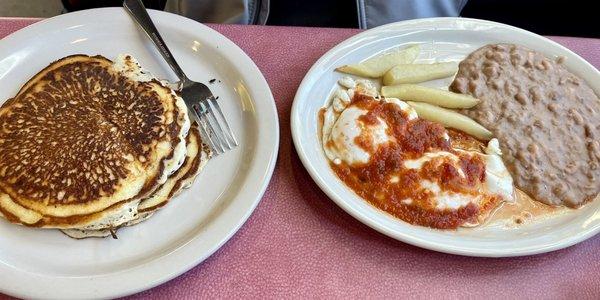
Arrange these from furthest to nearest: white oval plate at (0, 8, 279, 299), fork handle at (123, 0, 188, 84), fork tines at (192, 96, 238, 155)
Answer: fork handle at (123, 0, 188, 84)
fork tines at (192, 96, 238, 155)
white oval plate at (0, 8, 279, 299)

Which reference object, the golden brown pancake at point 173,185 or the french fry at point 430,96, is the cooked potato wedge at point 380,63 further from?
the golden brown pancake at point 173,185

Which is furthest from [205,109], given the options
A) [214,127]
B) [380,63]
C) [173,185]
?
[380,63]

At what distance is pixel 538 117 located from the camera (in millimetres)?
1388

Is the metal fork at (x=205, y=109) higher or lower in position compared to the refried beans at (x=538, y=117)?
higher

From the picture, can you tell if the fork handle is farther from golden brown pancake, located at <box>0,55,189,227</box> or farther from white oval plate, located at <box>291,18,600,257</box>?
white oval plate, located at <box>291,18,600,257</box>

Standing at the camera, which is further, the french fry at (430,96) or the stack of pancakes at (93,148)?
the french fry at (430,96)

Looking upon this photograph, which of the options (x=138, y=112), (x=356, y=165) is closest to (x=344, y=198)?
(x=356, y=165)

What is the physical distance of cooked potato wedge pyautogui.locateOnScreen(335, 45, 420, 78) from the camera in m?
1.44

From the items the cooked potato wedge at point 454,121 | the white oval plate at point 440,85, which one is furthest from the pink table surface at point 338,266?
the cooked potato wedge at point 454,121

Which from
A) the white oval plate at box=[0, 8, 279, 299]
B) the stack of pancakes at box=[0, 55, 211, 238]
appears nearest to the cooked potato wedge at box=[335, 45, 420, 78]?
the white oval plate at box=[0, 8, 279, 299]

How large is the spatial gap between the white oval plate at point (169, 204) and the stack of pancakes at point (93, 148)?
0.13 feet

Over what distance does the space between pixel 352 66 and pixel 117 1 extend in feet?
3.84

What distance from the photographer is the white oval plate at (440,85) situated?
1.12m

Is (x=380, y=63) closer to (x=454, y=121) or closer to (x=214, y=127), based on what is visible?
(x=454, y=121)
